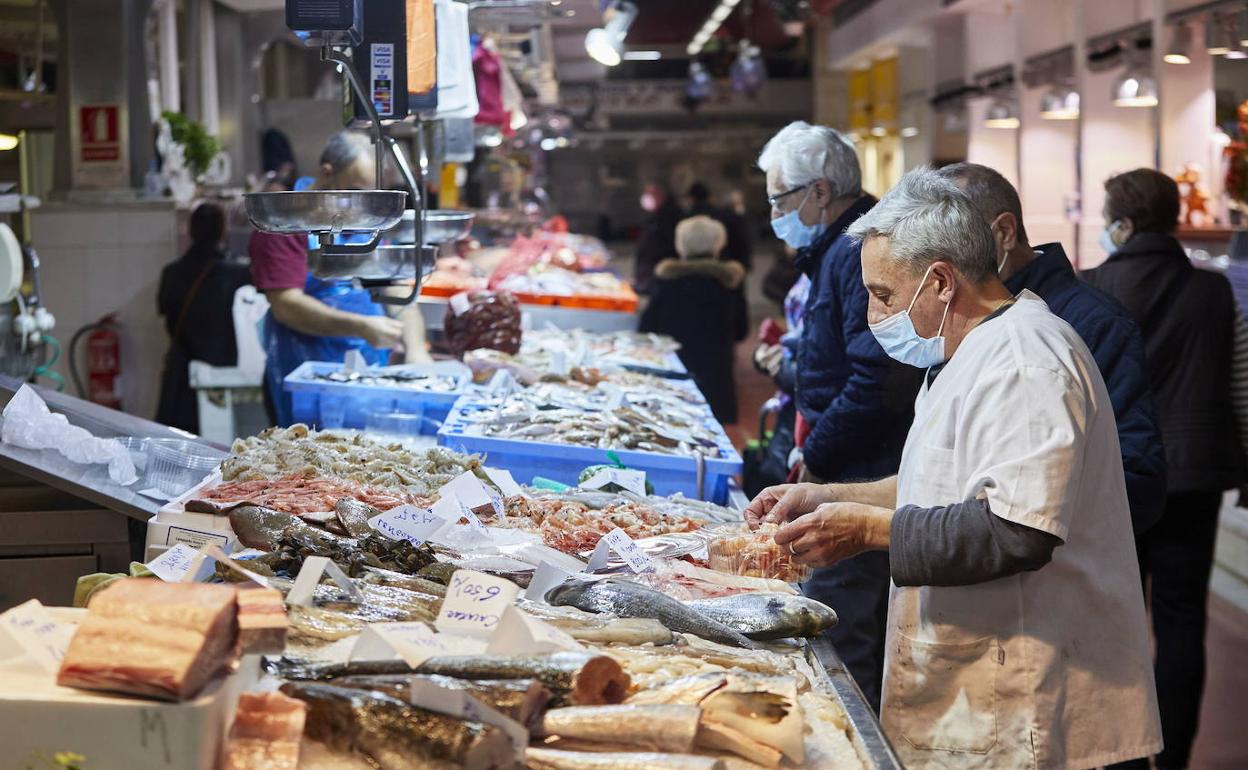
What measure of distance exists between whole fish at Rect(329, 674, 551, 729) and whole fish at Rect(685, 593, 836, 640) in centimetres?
70

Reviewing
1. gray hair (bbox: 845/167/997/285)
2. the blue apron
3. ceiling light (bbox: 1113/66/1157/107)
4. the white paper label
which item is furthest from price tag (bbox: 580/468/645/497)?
ceiling light (bbox: 1113/66/1157/107)

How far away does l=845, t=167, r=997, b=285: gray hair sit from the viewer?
257 centimetres

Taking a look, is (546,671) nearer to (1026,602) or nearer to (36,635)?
(36,635)

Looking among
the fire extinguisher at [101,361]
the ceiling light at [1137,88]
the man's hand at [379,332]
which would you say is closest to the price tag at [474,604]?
the man's hand at [379,332]

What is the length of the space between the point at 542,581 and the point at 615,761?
2.79 feet

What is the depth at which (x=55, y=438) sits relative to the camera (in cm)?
A: 343

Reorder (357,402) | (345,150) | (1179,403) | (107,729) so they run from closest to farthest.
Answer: (107,729)
(1179,403)
(357,402)
(345,150)

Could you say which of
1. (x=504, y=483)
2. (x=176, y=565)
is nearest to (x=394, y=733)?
(x=176, y=565)

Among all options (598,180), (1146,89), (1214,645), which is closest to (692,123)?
(598,180)

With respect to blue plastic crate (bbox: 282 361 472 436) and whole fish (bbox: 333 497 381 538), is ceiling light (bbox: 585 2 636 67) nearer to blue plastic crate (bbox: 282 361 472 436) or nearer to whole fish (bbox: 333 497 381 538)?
blue plastic crate (bbox: 282 361 472 436)

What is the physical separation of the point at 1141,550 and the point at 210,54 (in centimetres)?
1013

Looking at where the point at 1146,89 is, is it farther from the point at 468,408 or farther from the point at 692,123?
the point at 692,123

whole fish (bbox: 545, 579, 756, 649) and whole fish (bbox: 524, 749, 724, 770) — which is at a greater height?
whole fish (bbox: 545, 579, 756, 649)

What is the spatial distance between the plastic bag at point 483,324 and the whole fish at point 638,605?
3.76 meters
